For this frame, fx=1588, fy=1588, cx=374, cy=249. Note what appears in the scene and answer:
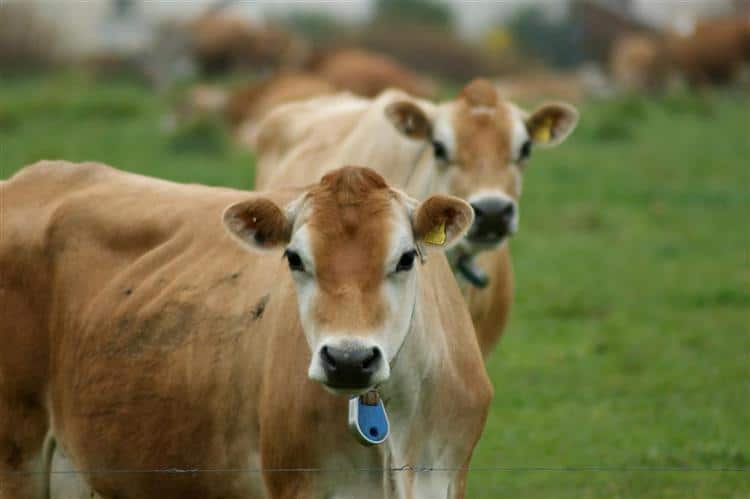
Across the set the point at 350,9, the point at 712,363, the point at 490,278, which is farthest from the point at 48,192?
the point at 350,9

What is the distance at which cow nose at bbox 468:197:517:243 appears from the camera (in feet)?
25.8

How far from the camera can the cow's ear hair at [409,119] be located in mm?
8617

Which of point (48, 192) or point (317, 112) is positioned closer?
point (48, 192)

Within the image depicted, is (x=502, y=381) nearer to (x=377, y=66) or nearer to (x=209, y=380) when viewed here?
(x=209, y=380)

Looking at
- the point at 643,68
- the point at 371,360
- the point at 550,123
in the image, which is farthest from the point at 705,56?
the point at 371,360

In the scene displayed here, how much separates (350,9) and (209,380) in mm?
63679

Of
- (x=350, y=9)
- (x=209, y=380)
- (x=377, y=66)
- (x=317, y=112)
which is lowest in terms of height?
(x=350, y=9)

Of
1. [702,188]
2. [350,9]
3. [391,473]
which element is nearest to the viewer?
[391,473]

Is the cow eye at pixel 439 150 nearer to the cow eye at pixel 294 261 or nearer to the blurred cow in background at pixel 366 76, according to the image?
the cow eye at pixel 294 261

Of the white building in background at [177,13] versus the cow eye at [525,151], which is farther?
the white building in background at [177,13]

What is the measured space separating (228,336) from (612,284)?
24.6 feet

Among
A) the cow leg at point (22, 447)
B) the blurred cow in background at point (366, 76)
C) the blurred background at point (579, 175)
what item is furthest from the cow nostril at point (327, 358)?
the blurred cow in background at point (366, 76)

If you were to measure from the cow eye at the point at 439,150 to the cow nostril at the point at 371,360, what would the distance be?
375 cm

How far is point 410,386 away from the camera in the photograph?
17.5 ft
